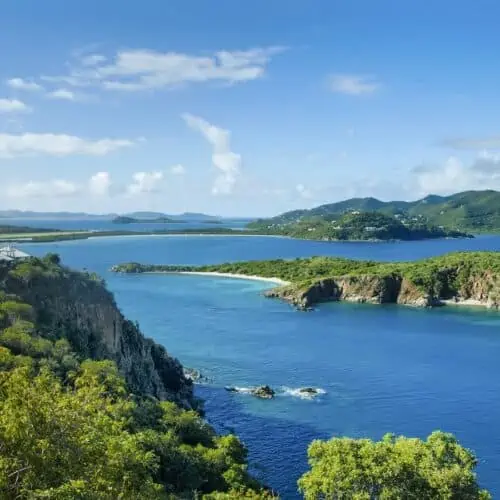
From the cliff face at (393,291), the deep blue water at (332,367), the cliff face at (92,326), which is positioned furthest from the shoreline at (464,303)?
the cliff face at (92,326)

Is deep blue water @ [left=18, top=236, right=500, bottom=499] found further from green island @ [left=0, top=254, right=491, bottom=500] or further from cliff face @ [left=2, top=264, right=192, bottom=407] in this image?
green island @ [left=0, top=254, right=491, bottom=500]

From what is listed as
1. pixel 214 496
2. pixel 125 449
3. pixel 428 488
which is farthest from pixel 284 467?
pixel 125 449

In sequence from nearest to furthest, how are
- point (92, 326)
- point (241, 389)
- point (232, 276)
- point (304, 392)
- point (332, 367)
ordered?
1. point (92, 326)
2. point (304, 392)
3. point (241, 389)
4. point (332, 367)
5. point (232, 276)

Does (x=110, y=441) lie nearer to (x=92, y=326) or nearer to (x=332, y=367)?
(x=92, y=326)

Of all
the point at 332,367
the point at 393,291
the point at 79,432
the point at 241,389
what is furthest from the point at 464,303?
the point at 79,432

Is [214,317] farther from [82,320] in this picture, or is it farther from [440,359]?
[82,320]

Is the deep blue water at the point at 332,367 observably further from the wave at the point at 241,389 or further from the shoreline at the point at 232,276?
the shoreline at the point at 232,276

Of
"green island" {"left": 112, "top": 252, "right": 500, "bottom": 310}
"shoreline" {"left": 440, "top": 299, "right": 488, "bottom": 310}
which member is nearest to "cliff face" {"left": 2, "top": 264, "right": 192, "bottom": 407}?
"green island" {"left": 112, "top": 252, "right": 500, "bottom": 310}
